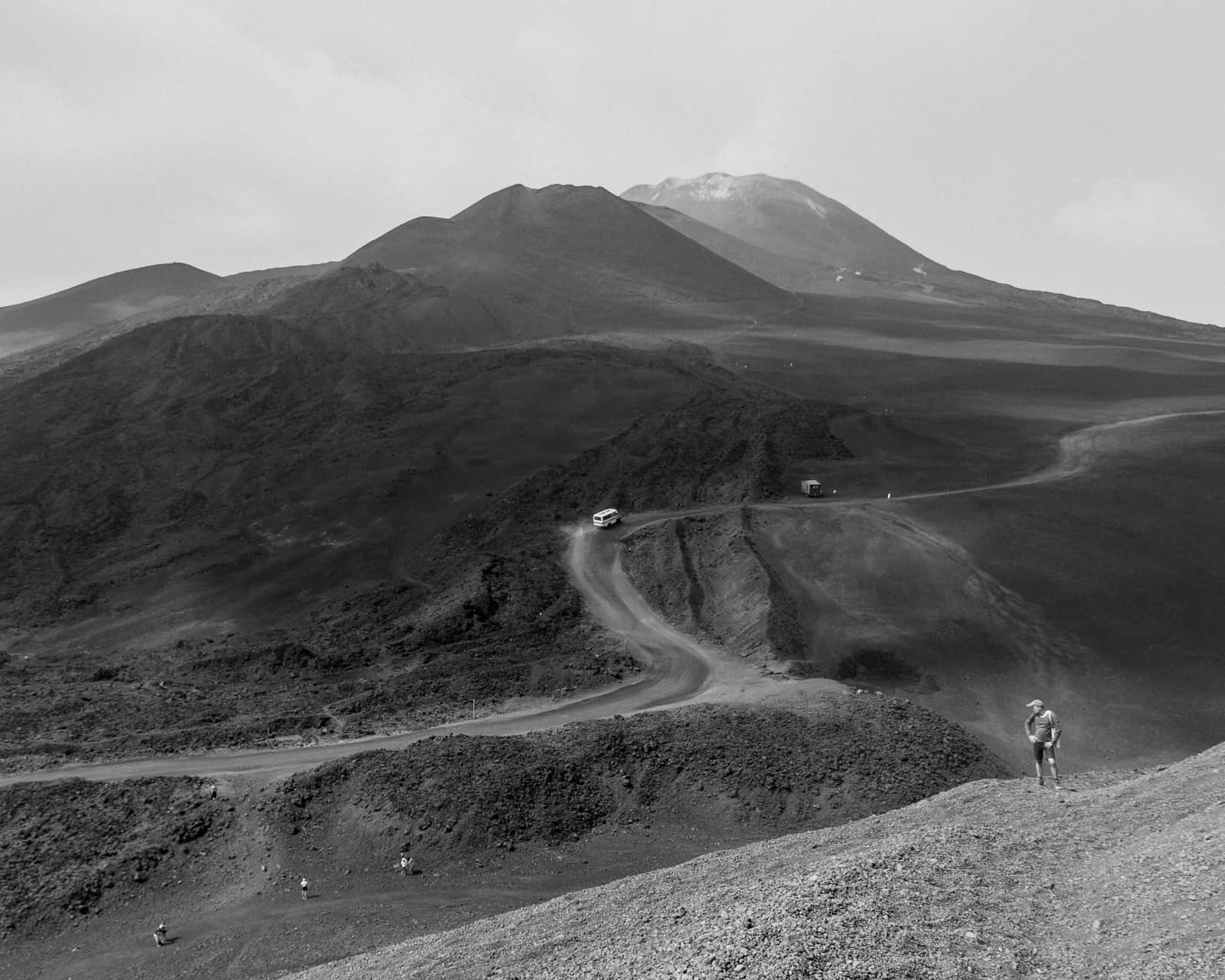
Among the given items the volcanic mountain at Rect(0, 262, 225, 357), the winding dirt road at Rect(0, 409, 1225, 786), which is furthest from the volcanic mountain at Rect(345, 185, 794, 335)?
the winding dirt road at Rect(0, 409, 1225, 786)

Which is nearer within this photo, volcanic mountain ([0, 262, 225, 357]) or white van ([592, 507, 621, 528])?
white van ([592, 507, 621, 528])

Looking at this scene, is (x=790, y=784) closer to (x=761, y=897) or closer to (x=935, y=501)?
(x=761, y=897)

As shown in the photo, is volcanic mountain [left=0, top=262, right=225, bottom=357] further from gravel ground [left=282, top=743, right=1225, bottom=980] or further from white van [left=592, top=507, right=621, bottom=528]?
gravel ground [left=282, top=743, right=1225, bottom=980]

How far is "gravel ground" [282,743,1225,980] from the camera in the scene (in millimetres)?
10766

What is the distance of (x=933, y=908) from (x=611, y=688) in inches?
1060

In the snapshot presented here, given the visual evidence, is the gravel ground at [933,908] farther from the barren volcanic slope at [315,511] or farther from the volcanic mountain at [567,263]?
the volcanic mountain at [567,263]

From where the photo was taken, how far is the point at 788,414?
232 ft

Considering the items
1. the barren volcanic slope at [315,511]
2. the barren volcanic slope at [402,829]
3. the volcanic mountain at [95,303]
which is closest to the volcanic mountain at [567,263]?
the barren volcanic slope at [315,511]

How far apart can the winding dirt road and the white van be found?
61 cm

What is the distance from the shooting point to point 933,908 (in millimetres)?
11961

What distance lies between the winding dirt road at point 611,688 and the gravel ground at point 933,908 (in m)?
14.4

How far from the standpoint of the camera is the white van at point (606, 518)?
56750 millimetres

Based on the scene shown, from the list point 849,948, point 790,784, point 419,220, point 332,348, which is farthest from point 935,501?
point 419,220

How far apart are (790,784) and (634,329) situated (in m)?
101
